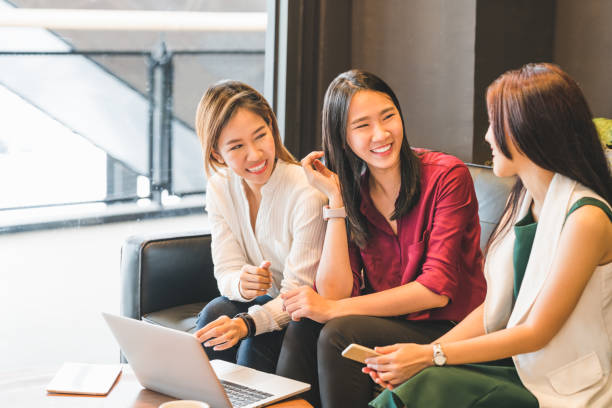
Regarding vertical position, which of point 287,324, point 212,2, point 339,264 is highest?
point 212,2

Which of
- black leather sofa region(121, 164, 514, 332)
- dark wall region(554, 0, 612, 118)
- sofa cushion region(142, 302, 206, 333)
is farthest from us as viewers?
dark wall region(554, 0, 612, 118)

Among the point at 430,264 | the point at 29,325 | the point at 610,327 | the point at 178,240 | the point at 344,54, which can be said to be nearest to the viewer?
the point at 610,327

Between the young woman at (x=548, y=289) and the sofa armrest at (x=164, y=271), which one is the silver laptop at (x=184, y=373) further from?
the sofa armrest at (x=164, y=271)

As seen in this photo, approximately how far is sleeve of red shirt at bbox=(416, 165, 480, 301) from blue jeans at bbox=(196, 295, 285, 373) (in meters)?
0.45

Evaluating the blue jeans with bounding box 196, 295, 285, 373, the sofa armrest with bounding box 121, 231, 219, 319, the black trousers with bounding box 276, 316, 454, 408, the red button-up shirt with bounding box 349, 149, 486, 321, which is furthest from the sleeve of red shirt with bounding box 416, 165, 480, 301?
the sofa armrest with bounding box 121, 231, 219, 319

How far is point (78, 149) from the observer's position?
3020 mm

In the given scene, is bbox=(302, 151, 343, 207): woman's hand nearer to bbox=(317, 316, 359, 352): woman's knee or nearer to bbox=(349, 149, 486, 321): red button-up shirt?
bbox=(349, 149, 486, 321): red button-up shirt

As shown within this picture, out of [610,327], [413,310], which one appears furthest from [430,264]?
[610,327]

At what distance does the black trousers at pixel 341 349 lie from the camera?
1.83m

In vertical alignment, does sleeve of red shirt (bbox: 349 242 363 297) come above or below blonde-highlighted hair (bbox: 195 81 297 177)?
below

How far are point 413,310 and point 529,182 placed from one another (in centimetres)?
50

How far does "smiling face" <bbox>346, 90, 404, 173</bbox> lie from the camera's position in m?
1.96

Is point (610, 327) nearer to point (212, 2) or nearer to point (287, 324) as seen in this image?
point (287, 324)

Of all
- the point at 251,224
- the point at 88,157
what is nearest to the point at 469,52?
the point at 251,224
